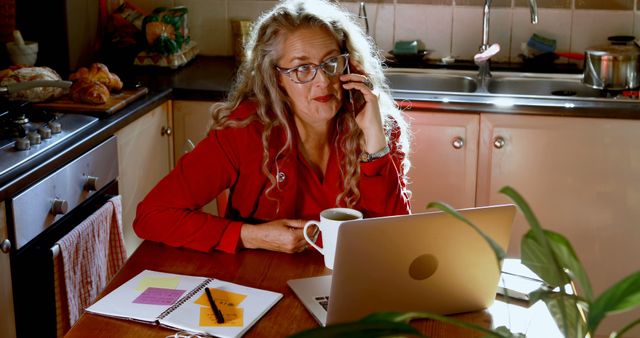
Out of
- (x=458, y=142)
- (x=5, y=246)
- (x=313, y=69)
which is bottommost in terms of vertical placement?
(x=5, y=246)

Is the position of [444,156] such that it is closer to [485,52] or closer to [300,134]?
[485,52]

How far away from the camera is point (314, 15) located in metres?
2.15

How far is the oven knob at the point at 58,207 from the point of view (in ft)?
7.60

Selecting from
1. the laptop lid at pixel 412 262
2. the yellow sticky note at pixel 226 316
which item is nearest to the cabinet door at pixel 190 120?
the yellow sticky note at pixel 226 316

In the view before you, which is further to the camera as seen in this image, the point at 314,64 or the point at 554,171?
the point at 554,171

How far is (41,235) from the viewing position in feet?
7.56

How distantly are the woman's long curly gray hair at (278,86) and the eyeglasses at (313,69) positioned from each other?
56mm

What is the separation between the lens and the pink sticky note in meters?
1.55

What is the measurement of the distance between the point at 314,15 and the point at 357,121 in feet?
0.90

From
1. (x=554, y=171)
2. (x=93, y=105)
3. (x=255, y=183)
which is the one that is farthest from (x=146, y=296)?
(x=554, y=171)

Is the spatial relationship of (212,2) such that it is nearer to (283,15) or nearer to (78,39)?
(78,39)

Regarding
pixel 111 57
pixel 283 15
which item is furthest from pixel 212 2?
pixel 283 15

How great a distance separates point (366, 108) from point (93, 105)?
3.30 feet

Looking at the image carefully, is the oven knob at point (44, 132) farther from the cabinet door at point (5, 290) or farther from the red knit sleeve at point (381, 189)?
the red knit sleeve at point (381, 189)
